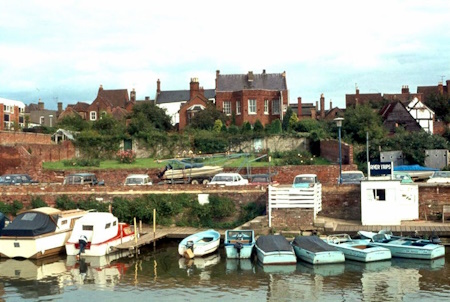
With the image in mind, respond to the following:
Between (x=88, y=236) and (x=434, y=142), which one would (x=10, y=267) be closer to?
(x=88, y=236)

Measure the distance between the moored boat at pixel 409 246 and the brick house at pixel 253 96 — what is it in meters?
34.7

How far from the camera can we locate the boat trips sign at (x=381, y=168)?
28797 mm

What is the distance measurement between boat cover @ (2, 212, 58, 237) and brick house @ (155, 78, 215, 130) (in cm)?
3567

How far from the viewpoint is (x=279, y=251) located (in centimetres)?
2295

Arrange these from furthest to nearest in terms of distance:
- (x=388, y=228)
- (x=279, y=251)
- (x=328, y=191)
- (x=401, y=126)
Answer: (x=401, y=126) → (x=328, y=191) → (x=388, y=228) → (x=279, y=251)

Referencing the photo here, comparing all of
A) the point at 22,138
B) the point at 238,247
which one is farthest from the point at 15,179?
the point at 238,247

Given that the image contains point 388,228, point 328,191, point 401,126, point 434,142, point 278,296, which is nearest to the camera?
point 278,296

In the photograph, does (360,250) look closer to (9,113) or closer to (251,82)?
(251,82)

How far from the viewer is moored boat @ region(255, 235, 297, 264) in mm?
22750

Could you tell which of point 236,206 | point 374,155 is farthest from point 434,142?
point 236,206

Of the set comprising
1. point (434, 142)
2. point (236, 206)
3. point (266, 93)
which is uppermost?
point (266, 93)

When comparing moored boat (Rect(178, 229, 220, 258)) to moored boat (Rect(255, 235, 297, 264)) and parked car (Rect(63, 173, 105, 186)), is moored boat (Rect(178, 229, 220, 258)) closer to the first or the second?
moored boat (Rect(255, 235, 297, 264))

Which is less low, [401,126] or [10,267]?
[401,126]

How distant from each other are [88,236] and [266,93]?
36.8 m
